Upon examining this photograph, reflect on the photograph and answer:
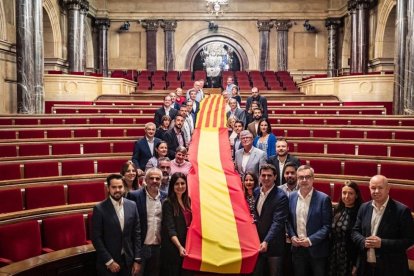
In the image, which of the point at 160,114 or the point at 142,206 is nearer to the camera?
the point at 142,206

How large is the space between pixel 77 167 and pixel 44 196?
111 cm

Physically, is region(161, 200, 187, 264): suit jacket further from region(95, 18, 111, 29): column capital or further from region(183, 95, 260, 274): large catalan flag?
region(95, 18, 111, 29): column capital

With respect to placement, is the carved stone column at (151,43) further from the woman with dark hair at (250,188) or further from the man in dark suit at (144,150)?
the woman with dark hair at (250,188)

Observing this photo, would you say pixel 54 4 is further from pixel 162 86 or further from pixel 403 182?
pixel 403 182

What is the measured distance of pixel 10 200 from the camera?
4398 millimetres

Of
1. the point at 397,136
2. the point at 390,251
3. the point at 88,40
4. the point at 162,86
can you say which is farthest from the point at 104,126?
the point at 88,40

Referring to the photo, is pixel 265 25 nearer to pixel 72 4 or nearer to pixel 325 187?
pixel 72 4

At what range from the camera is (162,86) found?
1480 cm

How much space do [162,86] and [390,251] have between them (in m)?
12.3

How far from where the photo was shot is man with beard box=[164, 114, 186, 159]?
18.5 ft

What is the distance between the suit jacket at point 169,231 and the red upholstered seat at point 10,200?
180 cm

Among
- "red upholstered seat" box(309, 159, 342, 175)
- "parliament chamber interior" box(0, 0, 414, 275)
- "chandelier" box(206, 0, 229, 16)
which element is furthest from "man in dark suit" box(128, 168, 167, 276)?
"chandelier" box(206, 0, 229, 16)

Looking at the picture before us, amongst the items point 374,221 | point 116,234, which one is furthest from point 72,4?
point 374,221

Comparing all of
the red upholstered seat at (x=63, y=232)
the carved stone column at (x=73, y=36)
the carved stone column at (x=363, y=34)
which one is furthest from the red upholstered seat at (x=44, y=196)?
the carved stone column at (x=363, y=34)
